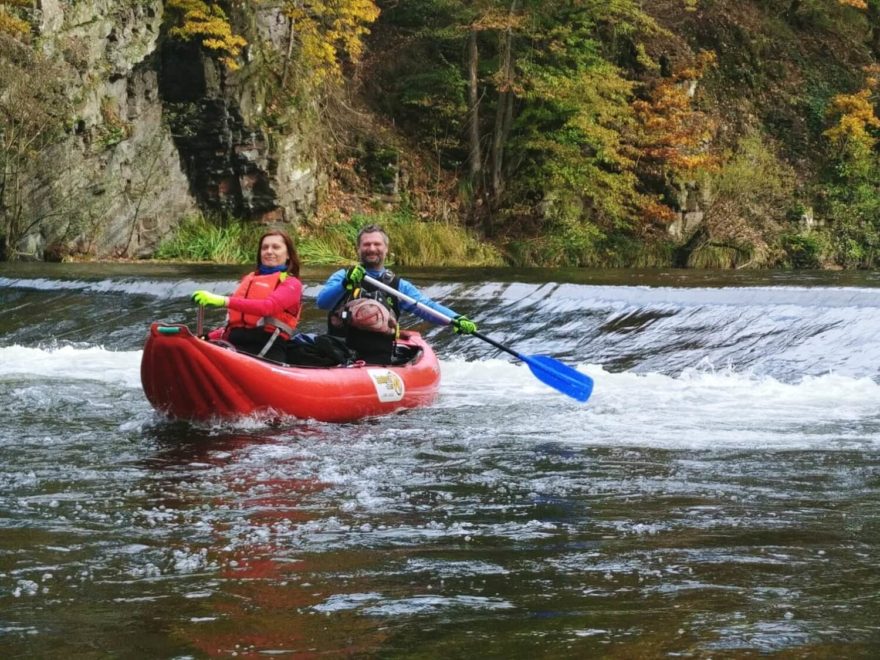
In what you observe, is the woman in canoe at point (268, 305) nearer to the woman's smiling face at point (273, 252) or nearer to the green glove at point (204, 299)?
the woman's smiling face at point (273, 252)

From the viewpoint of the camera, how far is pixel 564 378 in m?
6.91

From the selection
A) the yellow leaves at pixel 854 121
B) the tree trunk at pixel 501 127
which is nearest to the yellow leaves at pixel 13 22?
the tree trunk at pixel 501 127

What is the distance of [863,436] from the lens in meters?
5.51

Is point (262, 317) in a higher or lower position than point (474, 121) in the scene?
lower

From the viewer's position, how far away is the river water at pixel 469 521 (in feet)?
8.25

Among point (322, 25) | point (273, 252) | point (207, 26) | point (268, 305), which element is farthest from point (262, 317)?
point (322, 25)

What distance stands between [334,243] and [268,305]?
13405mm

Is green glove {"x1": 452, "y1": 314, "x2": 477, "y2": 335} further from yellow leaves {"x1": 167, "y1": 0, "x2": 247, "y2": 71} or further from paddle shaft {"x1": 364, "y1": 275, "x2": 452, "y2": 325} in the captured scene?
yellow leaves {"x1": 167, "y1": 0, "x2": 247, "y2": 71}

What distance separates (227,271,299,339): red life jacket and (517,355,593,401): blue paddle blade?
167 cm

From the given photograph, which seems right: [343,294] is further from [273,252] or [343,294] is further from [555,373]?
[555,373]

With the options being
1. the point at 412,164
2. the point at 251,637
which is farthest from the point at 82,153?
the point at 251,637

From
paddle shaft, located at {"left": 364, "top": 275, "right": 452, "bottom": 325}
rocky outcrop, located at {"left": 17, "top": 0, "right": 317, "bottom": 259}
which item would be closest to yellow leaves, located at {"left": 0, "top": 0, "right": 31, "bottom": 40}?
rocky outcrop, located at {"left": 17, "top": 0, "right": 317, "bottom": 259}

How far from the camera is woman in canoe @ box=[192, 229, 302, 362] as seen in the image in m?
6.17

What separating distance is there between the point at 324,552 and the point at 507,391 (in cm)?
441
